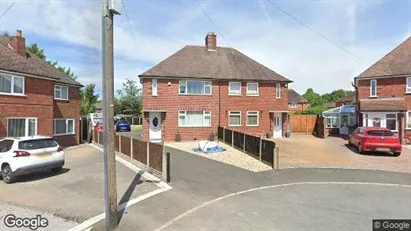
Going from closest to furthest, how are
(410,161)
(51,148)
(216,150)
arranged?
(51,148)
(410,161)
(216,150)

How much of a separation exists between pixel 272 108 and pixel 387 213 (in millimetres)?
19884

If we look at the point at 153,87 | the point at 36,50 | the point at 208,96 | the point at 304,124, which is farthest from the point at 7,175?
the point at 36,50

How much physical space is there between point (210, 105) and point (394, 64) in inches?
585

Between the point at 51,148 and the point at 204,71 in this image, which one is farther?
the point at 204,71

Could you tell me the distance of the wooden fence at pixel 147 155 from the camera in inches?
428

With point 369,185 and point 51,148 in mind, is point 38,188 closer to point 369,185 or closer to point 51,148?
point 51,148

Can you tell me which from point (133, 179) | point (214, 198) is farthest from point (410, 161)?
point (133, 179)

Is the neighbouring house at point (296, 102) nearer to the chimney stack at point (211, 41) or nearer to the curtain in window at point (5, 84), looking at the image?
the chimney stack at point (211, 41)

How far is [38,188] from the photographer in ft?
32.4

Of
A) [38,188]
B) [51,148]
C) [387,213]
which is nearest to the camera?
[387,213]

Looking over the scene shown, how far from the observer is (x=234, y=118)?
86.3ft

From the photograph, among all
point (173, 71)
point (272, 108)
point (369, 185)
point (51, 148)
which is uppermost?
point (173, 71)

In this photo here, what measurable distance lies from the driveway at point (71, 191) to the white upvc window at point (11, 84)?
24.4 feet

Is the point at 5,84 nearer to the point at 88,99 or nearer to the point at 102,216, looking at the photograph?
the point at 102,216
